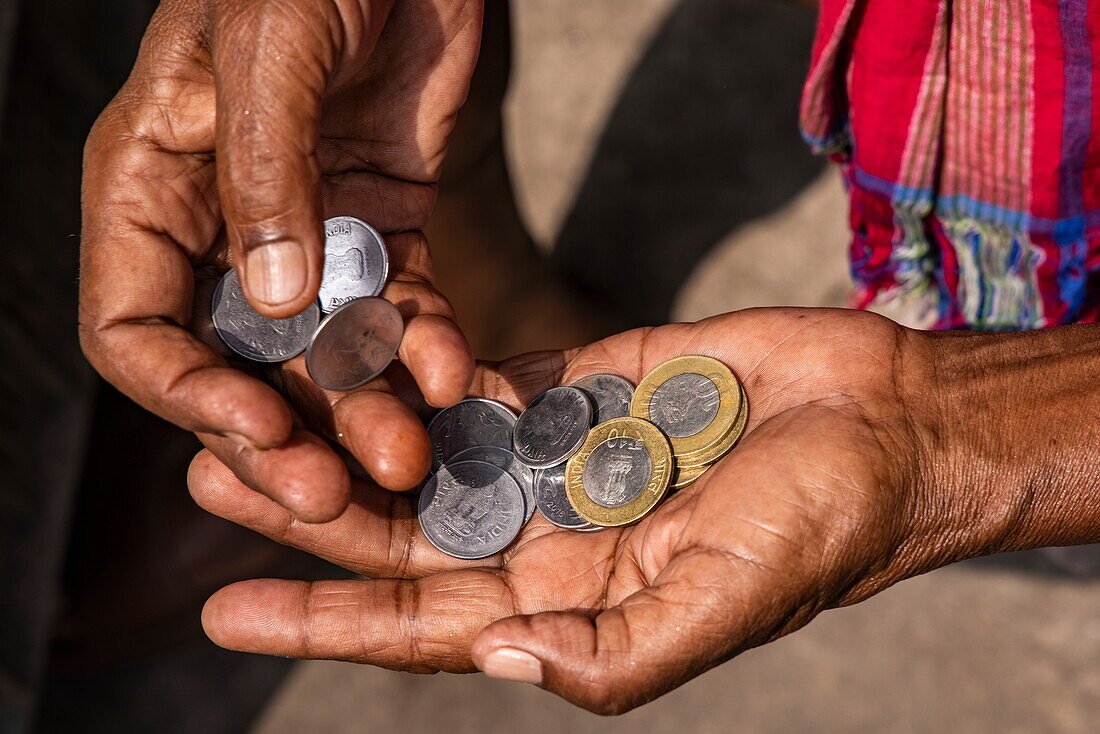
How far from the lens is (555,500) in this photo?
225cm

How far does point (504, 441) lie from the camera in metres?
2.38

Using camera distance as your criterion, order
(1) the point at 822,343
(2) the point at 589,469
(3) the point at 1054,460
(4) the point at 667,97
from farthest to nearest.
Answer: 1. (4) the point at 667,97
2. (2) the point at 589,469
3. (1) the point at 822,343
4. (3) the point at 1054,460

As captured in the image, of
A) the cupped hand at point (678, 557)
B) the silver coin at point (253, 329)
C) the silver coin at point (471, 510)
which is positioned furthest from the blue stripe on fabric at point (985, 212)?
the silver coin at point (253, 329)

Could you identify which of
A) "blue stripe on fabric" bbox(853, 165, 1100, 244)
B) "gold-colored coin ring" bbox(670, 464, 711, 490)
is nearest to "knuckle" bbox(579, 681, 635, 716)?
"gold-colored coin ring" bbox(670, 464, 711, 490)

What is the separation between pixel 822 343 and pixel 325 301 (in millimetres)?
1206

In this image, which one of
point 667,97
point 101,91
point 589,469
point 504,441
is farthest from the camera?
point 667,97

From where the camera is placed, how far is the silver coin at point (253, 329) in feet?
7.04

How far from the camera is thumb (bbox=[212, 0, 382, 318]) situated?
1814 mm

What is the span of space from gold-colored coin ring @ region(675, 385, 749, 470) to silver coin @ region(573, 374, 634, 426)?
232 mm

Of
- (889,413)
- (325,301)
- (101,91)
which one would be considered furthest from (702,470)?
(101,91)

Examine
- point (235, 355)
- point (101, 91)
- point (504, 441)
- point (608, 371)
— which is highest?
point (101, 91)

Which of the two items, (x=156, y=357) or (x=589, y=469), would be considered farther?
(x=589, y=469)

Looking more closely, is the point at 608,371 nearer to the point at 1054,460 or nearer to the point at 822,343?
the point at 822,343

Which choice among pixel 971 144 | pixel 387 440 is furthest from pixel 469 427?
pixel 971 144
